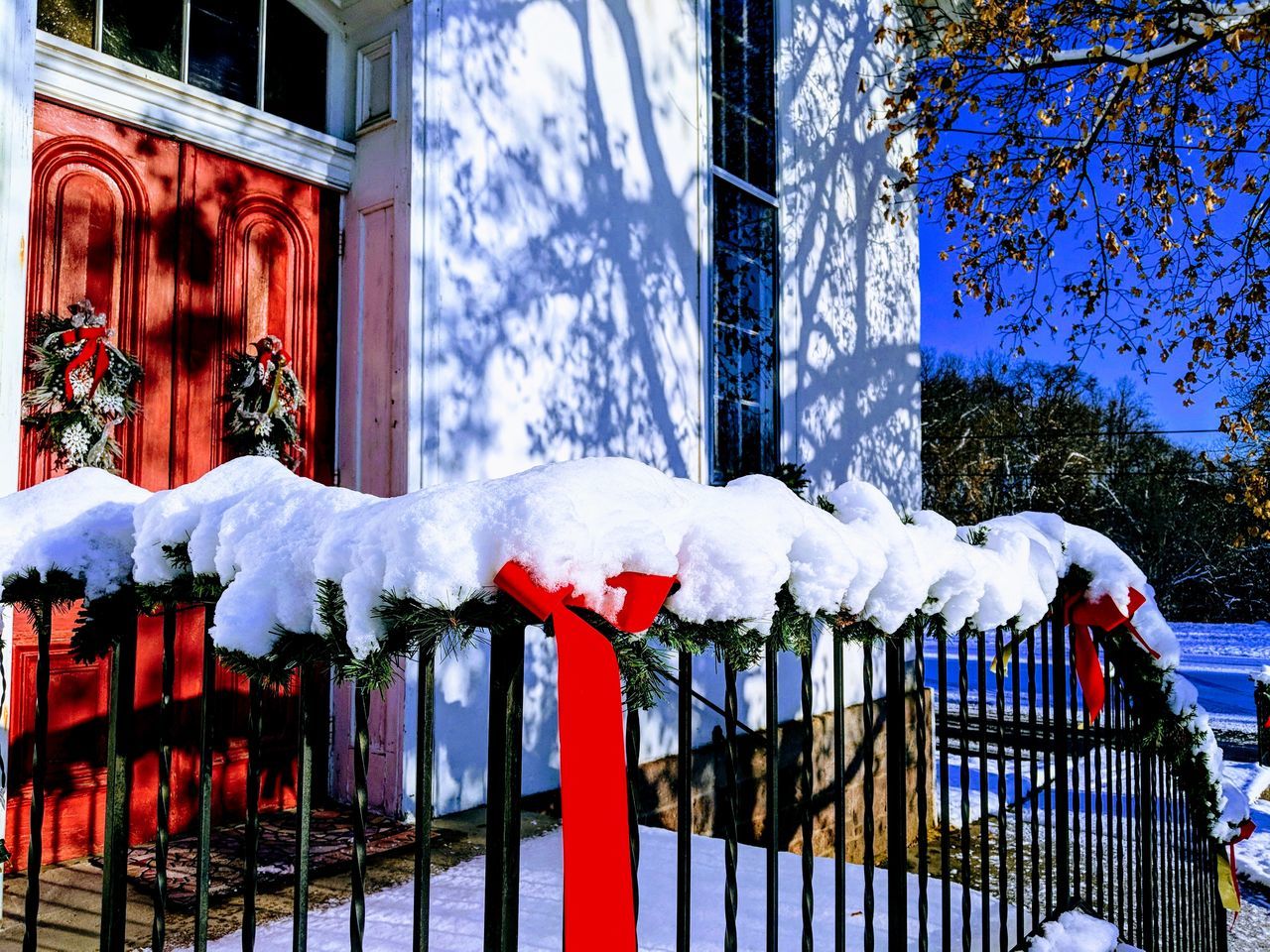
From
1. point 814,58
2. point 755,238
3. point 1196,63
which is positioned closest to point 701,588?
point 755,238

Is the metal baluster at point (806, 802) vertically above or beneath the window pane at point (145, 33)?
beneath

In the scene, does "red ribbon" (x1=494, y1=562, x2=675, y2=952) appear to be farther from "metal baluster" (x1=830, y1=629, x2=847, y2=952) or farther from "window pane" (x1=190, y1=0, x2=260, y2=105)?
"window pane" (x1=190, y1=0, x2=260, y2=105)

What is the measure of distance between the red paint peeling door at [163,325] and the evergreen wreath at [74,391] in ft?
0.25

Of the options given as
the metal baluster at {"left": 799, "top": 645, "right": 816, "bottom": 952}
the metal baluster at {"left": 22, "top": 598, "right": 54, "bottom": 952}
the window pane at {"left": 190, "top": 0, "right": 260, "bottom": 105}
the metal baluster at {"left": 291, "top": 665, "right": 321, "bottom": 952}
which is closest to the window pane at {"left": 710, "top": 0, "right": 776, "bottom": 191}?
the window pane at {"left": 190, "top": 0, "right": 260, "bottom": 105}

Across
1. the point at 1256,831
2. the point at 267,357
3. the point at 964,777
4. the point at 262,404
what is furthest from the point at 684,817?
the point at 1256,831

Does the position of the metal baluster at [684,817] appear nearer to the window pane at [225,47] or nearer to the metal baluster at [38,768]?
the metal baluster at [38,768]

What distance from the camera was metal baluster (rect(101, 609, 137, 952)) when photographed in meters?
1.65

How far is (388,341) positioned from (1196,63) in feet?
25.2

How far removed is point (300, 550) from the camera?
131 centimetres

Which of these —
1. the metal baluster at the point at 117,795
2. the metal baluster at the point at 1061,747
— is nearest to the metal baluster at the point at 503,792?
the metal baluster at the point at 117,795

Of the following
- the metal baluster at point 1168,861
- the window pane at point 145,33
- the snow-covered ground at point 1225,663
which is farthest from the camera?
the snow-covered ground at point 1225,663

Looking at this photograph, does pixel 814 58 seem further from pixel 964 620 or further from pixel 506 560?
pixel 506 560

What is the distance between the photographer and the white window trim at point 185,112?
11.5ft

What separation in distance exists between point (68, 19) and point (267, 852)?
126 inches
